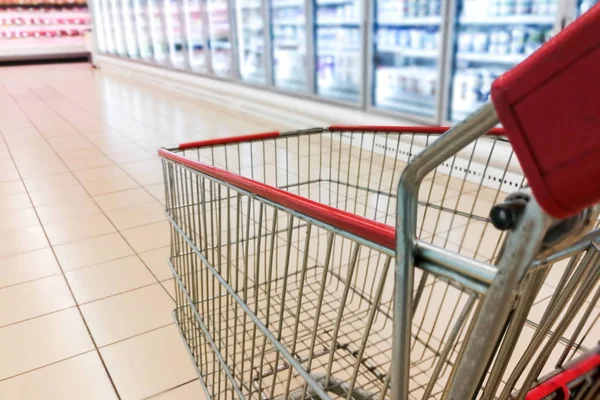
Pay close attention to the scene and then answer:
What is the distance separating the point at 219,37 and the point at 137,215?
5.57m

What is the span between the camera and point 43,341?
208 cm

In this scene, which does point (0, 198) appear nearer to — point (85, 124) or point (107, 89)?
point (85, 124)

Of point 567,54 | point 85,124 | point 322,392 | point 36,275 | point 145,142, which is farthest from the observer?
point 85,124

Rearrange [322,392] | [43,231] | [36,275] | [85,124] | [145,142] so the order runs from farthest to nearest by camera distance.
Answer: [85,124], [145,142], [43,231], [36,275], [322,392]

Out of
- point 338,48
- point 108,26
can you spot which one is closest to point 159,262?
point 338,48

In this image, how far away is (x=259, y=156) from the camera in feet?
15.5

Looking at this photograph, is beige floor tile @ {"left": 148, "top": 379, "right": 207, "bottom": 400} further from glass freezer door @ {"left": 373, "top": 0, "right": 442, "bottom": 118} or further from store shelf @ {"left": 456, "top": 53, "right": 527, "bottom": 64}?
store shelf @ {"left": 456, "top": 53, "right": 527, "bottom": 64}

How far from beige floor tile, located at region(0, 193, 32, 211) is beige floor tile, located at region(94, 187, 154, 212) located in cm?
51

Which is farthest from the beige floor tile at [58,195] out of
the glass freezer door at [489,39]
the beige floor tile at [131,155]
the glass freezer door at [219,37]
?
the glass freezer door at [219,37]

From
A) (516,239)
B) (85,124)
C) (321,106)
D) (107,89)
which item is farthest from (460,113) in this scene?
(107,89)

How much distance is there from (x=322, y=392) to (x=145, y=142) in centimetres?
510

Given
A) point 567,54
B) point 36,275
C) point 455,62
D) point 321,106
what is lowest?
point 36,275

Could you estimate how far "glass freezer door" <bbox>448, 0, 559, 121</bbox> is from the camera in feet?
12.8

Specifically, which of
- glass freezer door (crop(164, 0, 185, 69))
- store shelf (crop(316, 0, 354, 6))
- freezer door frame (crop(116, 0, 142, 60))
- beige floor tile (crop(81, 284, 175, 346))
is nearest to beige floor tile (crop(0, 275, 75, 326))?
beige floor tile (crop(81, 284, 175, 346))
